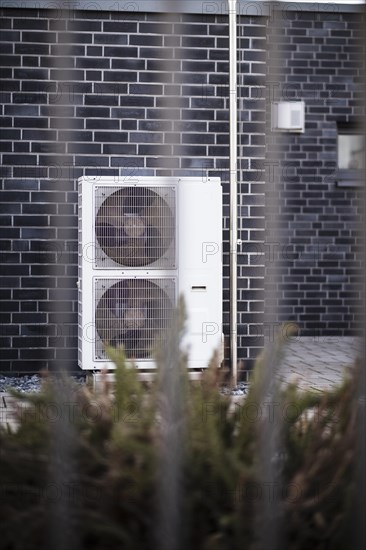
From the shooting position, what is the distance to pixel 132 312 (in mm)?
5410

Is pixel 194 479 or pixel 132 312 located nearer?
pixel 194 479

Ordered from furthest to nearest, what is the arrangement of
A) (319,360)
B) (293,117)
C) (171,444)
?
(293,117) < (319,360) < (171,444)

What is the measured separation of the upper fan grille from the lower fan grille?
119mm

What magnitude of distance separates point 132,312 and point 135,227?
496 millimetres

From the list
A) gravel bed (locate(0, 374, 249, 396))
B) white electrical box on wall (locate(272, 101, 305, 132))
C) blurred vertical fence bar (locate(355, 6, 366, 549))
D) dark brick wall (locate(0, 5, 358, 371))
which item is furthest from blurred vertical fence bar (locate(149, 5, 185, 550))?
white electrical box on wall (locate(272, 101, 305, 132))

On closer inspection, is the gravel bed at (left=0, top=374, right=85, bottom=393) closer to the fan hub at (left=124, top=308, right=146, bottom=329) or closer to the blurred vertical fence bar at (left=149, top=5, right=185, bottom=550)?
the fan hub at (left=124, top=308, right=146, bottom=329)

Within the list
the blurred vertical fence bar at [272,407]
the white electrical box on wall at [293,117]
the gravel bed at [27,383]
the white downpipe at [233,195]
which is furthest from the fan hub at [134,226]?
the white electrical box on wall at [293,117]

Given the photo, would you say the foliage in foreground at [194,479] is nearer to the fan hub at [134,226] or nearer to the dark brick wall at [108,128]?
the fan hub at [134,226]

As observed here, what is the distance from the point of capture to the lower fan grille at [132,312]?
5.42m

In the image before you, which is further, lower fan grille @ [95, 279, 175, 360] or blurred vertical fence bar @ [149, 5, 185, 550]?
lower fan grille @ [95, 279, 175, 360]

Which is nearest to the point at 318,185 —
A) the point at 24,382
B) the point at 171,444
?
the point at 24,382

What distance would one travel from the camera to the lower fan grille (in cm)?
542

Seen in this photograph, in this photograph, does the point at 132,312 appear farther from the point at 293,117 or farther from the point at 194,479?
the point at 293,117

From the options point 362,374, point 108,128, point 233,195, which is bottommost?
point 362,374
